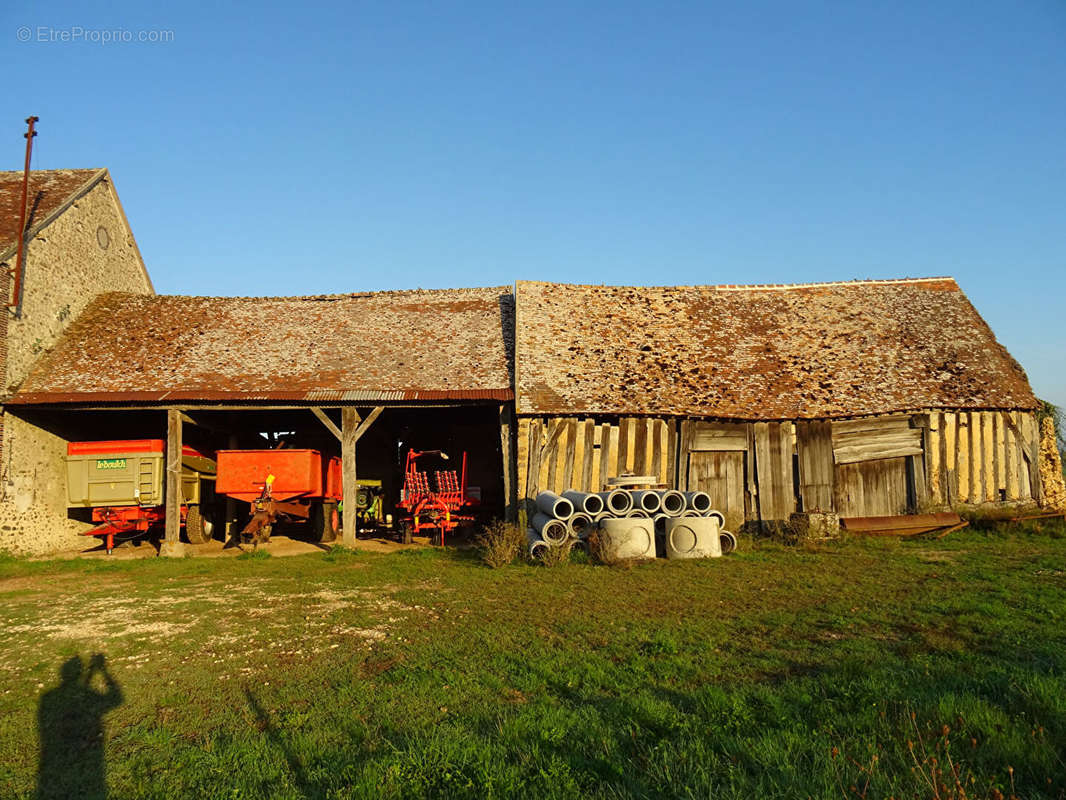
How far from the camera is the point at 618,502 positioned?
1262 cm

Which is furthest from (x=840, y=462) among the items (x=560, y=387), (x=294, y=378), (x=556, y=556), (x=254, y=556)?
(x=254, y=556)

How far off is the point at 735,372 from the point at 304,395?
10153mm

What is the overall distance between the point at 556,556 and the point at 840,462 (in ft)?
26.0

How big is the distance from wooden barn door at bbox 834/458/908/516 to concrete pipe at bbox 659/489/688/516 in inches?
203

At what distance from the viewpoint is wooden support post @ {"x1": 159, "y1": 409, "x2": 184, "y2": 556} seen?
15344 millimetres

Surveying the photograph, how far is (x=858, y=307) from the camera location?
1966 centimetres

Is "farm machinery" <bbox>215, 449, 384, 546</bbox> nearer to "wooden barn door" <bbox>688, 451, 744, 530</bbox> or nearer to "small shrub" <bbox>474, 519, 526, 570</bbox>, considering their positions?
"small shrub" <bbox>474, 519, 526, 570</bbox>

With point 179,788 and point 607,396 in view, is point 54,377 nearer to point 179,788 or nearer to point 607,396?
point 607,396

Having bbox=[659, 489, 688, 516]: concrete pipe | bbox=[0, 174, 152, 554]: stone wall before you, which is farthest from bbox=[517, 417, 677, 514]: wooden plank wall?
bbox=[0, 174, 152, 554]: stone wall

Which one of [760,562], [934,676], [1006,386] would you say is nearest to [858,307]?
[1006,386]

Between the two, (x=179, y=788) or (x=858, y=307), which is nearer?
(x=179, y=788)

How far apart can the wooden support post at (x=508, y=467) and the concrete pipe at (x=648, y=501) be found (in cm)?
368

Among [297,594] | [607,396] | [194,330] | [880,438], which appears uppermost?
[194,330]

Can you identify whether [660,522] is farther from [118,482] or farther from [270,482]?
[118,482]
